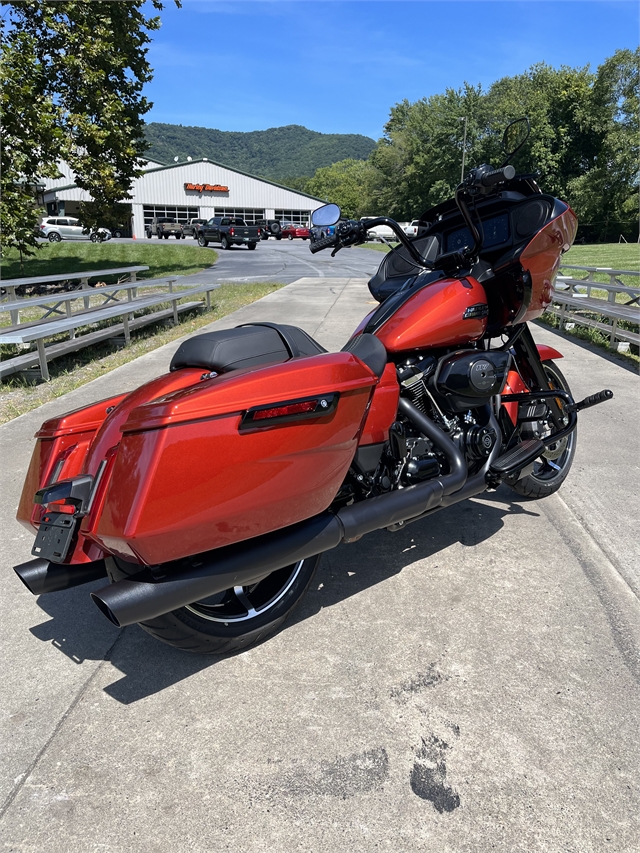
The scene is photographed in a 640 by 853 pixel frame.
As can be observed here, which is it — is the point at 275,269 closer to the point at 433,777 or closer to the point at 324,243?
the point at 324,243

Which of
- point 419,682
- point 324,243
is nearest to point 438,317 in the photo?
point 324,243

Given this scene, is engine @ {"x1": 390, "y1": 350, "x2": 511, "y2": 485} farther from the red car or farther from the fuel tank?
the red car

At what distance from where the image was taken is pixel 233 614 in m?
2.28

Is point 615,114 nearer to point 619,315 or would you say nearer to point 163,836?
point 619,315

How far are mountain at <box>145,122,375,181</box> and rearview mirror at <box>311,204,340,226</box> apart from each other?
17025 centimetres

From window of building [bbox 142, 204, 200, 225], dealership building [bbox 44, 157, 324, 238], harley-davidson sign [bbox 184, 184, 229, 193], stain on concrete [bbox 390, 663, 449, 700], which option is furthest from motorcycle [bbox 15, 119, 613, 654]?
harley-davidson sign [bbox 184, 184, 229, 193]

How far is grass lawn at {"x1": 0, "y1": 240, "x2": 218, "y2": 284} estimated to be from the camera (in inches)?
800

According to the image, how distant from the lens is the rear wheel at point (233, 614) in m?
2.01

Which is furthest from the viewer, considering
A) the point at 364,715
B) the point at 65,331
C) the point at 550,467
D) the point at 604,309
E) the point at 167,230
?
the point at 167,230

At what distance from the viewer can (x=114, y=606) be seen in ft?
5.61

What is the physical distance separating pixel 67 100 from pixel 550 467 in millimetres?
15829

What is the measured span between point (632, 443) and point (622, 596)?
2.19 metres

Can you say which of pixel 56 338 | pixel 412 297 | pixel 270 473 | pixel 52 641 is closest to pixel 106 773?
pixel 52 641

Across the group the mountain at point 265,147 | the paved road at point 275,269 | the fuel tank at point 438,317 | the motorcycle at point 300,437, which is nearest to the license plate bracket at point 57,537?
the motorcycle at point 300,437
